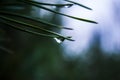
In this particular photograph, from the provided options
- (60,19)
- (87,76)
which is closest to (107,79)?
(87,76)

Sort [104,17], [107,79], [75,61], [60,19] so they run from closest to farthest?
[60,19] → [75,61] → [107,79] → [104,17]

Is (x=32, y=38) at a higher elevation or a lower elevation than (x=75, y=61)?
higher

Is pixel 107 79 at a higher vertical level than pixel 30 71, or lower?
lower

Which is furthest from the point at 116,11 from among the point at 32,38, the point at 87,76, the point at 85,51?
the point at 32,38

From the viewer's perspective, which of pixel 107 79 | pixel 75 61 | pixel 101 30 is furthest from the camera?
pixel 101 30

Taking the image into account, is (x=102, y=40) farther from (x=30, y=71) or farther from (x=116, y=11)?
(x=30, y=71)

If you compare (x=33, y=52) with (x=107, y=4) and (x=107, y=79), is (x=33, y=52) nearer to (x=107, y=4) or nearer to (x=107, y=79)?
(x=107, y=79)

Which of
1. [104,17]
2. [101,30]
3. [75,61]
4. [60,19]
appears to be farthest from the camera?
[104,17]

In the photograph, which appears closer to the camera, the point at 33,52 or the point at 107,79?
the point at 33,52

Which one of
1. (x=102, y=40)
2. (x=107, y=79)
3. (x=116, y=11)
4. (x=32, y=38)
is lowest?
(x=107, y=79)
